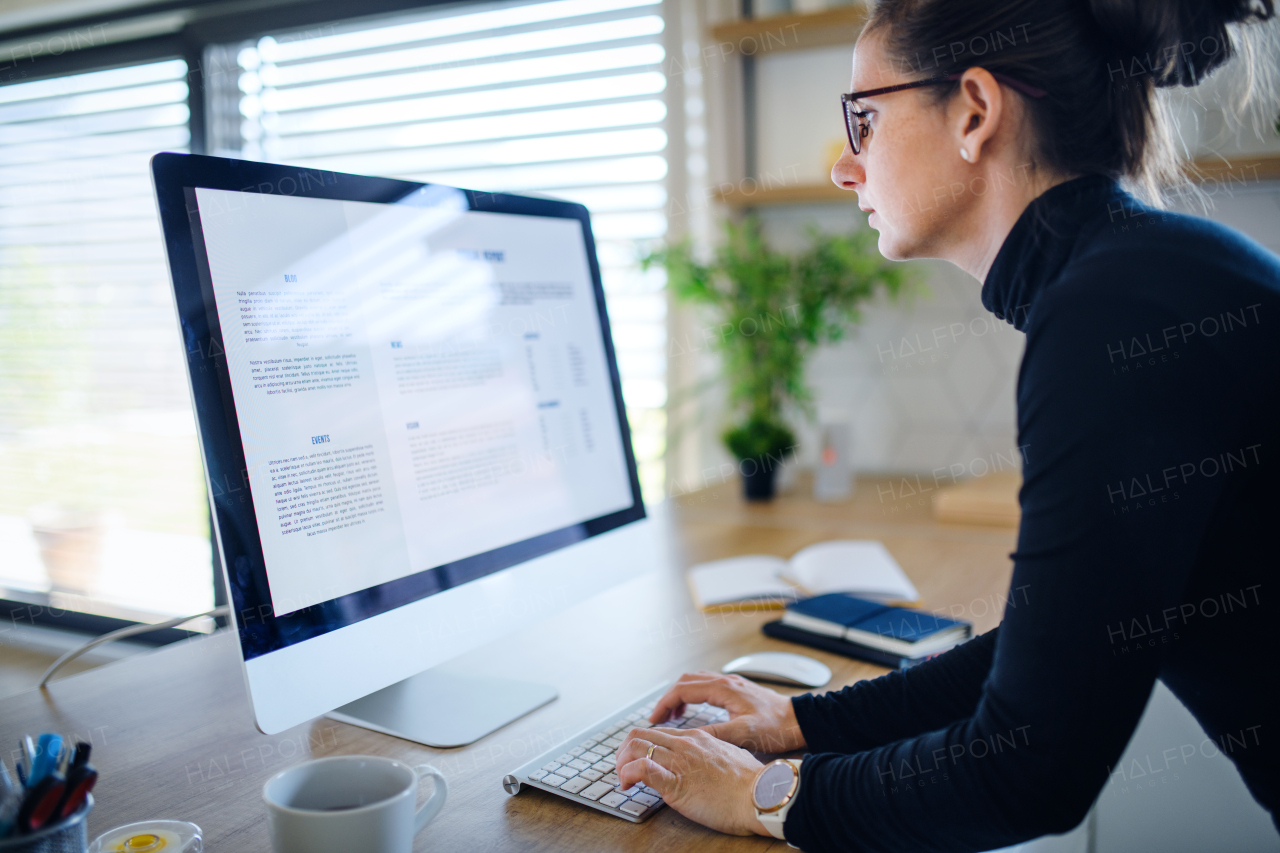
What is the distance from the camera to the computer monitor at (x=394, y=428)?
687 millimetres

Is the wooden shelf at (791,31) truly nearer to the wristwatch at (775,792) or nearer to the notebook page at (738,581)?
the notebook page at (738,581)

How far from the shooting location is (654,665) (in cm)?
101

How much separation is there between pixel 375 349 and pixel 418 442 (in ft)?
0.32

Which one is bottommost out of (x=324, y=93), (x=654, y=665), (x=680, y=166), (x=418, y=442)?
(x=654, y=665)

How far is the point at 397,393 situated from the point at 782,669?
503 millimetres

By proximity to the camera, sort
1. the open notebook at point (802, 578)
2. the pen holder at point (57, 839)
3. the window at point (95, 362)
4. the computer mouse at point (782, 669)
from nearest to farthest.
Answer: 1. the pen holder at point (57, 839)
2. the computer mouse at point (782, 669)
3. the open notebook at point (802, 578)
4. the window at point (95, 362)

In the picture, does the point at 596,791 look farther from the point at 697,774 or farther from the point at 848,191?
the point at 848,191

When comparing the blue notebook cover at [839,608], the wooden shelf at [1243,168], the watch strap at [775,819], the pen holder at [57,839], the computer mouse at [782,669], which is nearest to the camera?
the pen holder at [57,839]

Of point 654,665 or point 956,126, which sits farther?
point 654,665

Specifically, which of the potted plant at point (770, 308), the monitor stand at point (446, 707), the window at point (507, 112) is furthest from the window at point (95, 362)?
the monitor stand at point (446, 707)

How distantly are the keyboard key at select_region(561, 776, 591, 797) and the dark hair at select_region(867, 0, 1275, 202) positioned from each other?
65 cm

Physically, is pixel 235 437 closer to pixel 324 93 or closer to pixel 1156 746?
pixel 1156 746

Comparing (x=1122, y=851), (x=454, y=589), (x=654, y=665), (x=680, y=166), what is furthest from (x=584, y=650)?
(x=680, y=166)

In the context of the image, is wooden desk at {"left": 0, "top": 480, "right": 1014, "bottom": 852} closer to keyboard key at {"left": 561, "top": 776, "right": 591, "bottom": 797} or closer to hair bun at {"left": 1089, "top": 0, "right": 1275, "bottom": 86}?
keyboard key at {"left": 561, "top": 776, "right": 591, "bottom": 797}
